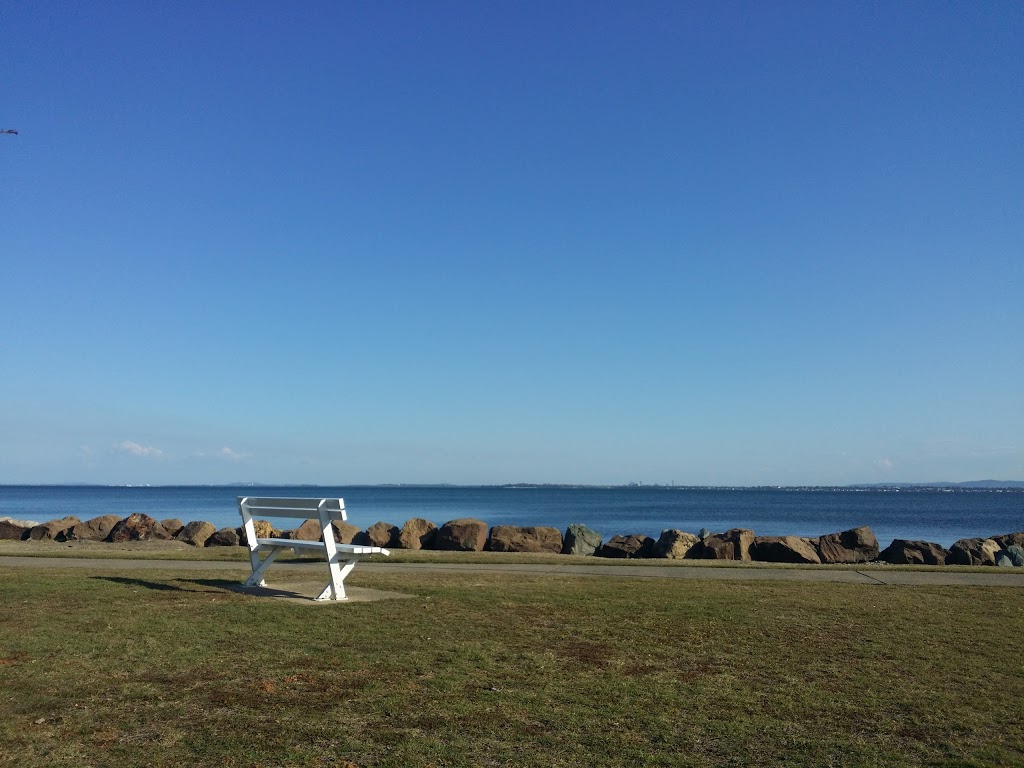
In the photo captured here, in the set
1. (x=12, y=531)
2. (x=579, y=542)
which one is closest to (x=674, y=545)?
(x=579, y=542)

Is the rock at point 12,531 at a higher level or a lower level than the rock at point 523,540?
higher

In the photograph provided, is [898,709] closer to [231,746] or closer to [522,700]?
[522,700]

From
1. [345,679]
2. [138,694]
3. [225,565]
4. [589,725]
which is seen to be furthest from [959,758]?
[225,565]

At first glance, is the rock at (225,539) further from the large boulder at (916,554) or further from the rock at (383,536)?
the large boulder at (916,554)

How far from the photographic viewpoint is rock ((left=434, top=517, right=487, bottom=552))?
76.5 feet

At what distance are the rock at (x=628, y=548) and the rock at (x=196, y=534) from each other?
12366 millimetres

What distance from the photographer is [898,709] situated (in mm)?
5832

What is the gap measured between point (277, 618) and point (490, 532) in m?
15.6

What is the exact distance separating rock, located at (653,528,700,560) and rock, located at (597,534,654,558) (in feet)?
1.30

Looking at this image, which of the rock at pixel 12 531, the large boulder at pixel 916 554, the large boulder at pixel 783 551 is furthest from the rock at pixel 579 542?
the rock at pixel 12 531

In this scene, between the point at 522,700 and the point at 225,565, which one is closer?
the point at 522,700

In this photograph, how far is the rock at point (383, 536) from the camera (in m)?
25.3

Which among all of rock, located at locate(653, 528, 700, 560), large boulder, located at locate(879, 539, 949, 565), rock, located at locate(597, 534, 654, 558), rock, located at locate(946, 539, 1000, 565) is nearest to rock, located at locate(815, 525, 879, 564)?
large boulder, located at locate(879, 539, 949, 565)

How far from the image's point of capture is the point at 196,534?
1054 inches
